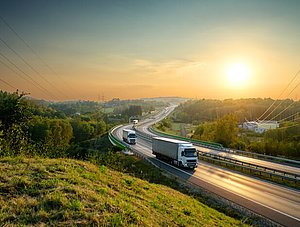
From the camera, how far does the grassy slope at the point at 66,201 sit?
618cm

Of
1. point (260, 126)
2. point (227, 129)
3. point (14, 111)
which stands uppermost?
point (14, 111)

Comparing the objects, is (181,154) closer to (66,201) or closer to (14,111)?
(14,111)

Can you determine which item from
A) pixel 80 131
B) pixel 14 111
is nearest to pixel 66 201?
pixel 14 111

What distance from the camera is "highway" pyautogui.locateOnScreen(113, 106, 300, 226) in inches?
568

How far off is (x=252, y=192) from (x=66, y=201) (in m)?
18.1

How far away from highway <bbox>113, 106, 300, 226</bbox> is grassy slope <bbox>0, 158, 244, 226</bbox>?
6.92 metres

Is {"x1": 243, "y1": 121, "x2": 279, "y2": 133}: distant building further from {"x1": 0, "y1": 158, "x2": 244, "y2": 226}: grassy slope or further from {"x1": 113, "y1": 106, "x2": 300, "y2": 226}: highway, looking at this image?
{"x1": 0, "y1": 158, "x2": 244, "y2": 226}: grassy slope

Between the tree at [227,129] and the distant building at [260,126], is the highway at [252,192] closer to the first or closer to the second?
the tree at [227,129]

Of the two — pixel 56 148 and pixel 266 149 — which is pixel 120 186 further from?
pixel 266 149

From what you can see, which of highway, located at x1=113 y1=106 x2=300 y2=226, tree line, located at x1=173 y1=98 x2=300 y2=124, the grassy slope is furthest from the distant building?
the grassy slope

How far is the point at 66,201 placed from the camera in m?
6.98

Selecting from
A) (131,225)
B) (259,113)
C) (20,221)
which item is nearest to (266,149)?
(131,225)

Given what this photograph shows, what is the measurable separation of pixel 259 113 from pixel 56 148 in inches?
5597

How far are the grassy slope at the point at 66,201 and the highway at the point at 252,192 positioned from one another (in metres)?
6.92
